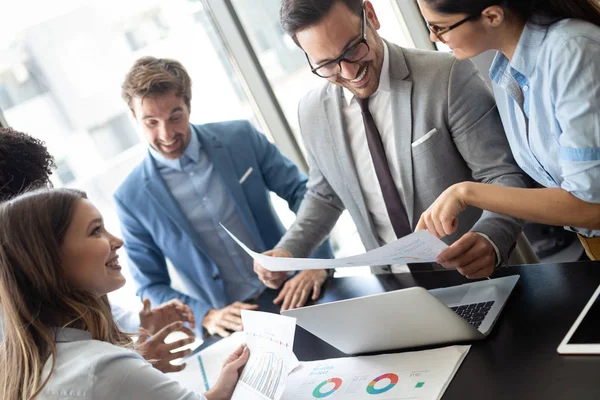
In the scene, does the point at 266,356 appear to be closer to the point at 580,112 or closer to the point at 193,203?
the point at 580,112

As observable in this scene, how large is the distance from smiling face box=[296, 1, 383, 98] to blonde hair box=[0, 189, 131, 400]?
84cm

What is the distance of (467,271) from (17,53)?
3109mm

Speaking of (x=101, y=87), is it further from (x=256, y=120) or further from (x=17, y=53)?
(x=256, y=120)

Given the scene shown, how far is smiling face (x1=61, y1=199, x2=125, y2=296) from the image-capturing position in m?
1.70

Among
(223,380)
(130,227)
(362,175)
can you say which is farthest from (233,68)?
(223,380)

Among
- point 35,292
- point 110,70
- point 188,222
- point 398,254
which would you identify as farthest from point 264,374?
point 110,70

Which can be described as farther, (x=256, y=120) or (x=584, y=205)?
(x=256, y=120)

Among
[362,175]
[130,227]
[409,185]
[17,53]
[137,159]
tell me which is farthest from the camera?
[137,159]

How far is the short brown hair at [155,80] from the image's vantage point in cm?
262

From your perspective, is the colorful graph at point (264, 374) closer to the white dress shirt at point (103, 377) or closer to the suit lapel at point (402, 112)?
the white dress shirt at point (103, 377)

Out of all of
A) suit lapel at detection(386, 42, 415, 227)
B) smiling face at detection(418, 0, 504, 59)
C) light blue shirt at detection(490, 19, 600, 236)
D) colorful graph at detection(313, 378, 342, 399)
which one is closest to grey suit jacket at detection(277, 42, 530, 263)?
suit lapel at detection(386, 42, 415, 227)

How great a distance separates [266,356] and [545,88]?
92cm

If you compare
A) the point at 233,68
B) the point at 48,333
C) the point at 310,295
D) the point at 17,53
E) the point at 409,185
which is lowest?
the point at 310,295

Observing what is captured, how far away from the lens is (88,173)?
3.97m
